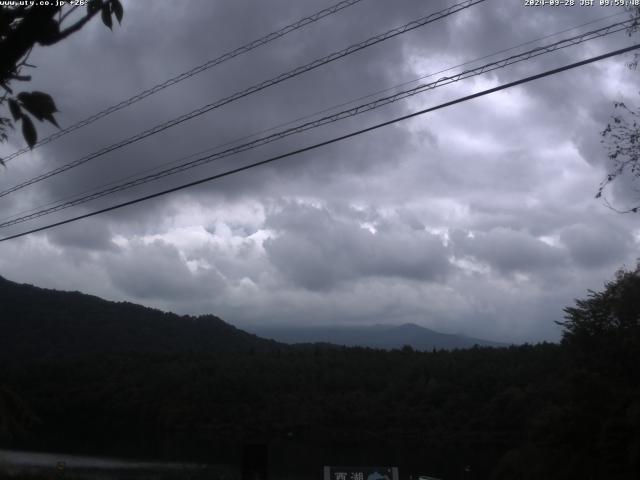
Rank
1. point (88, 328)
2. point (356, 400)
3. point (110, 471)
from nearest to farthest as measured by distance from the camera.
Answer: point (110, 471) → point (356, 400) → point (88, 328)

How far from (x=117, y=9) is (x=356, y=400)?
4586cm

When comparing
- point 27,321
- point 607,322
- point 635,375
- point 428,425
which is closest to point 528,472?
point 635,375

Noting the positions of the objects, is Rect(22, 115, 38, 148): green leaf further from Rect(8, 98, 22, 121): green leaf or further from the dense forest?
the dense forest

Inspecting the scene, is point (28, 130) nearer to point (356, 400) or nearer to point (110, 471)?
point (110, 471)

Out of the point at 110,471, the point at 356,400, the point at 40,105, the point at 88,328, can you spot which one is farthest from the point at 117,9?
the point at 88,328

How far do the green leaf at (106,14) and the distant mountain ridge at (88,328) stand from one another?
174 feet

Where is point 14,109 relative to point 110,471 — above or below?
above

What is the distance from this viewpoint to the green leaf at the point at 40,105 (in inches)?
139

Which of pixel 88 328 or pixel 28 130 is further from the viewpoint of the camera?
pixel 88 328

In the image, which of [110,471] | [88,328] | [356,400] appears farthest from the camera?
[88,328]

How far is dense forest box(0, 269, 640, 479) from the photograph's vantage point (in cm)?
2345

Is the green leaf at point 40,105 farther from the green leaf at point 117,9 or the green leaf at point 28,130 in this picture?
the green leaf at point 117,9

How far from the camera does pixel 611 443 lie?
68.5 feet

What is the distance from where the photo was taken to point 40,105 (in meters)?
3.54
